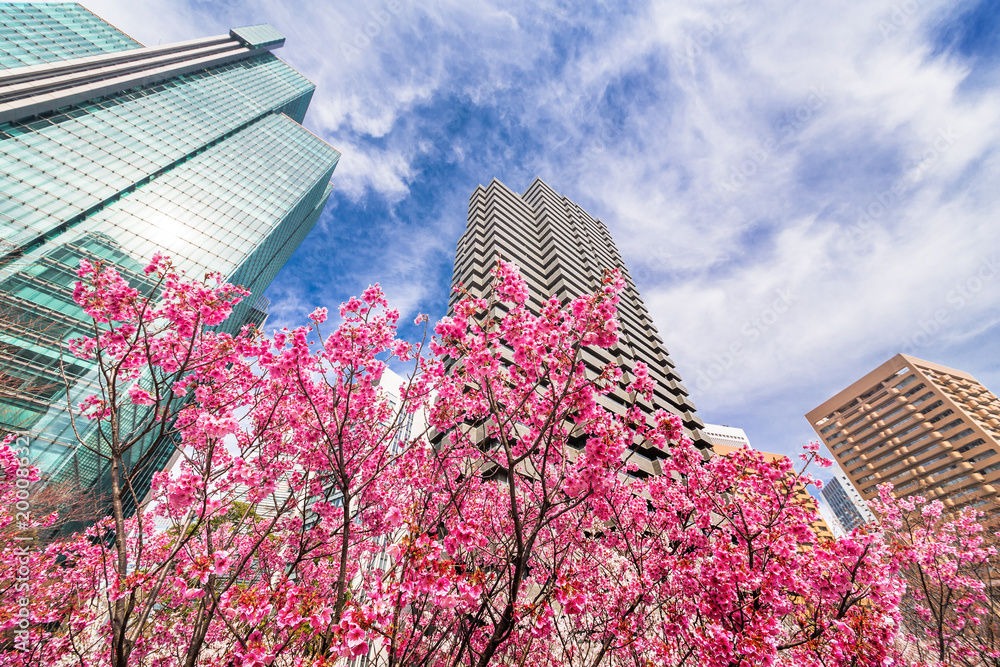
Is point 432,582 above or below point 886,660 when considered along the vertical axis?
above

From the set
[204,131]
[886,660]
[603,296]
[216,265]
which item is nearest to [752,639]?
[886,660]

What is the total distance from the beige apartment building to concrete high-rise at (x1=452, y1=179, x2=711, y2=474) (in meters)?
37.3

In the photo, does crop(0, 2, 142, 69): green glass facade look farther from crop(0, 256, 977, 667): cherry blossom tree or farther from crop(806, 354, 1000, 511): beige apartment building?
crop(806, 354, 1000, 511): beige apartment building

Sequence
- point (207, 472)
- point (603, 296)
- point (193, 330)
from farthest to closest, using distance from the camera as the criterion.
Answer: point (193, 330) < point (603, 296) < point (207, 472)

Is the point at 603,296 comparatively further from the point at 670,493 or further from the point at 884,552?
the point at 884,552

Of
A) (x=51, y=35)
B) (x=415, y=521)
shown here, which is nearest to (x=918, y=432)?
(x=415, y=521)

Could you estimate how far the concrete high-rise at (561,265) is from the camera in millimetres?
31281

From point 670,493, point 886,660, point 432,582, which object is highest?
point 670,493

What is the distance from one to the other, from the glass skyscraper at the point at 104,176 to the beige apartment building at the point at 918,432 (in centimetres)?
8553

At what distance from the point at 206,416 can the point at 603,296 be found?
5.34 metres

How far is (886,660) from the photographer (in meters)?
3.98

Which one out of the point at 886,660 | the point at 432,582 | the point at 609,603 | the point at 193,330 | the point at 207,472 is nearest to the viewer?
the point at 432,582

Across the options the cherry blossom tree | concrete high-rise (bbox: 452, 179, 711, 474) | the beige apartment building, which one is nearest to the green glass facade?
concrete high-rise (bbox: 452, 179, 711, 474)

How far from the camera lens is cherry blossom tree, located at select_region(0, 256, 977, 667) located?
3775 mm
